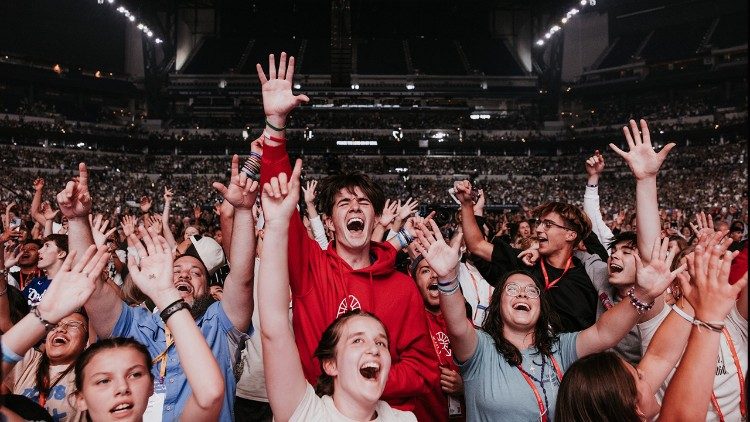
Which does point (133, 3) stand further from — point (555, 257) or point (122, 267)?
point (555, 257)

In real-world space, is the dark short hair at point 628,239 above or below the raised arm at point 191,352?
above

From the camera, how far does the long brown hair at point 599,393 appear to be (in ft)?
6.43

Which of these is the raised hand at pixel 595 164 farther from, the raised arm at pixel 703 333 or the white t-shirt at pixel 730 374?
the raised arm at pixel 703 333

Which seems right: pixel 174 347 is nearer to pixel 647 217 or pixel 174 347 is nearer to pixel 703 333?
pixel 703 333

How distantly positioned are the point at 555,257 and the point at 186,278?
7.09 ft

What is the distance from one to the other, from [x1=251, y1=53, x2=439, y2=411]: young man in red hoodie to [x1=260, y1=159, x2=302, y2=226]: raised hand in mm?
257

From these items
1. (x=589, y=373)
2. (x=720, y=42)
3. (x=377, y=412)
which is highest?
(x=720, y=42)

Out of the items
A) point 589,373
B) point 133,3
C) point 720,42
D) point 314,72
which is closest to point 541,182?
point 720,42

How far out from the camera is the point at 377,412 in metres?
2.17

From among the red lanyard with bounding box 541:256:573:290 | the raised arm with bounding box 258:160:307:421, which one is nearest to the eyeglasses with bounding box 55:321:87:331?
the raised arm with bounding box 258:160:307:421

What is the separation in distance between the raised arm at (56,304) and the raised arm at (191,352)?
0.48 ft

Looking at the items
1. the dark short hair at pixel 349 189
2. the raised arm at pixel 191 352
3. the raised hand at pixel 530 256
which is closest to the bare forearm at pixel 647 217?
the raised hand at pixel 530 256

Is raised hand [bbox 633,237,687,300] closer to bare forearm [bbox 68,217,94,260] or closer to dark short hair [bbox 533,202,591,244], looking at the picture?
dark short hair [bbox 533,202,591,244]

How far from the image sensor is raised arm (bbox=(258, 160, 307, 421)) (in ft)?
6.67
